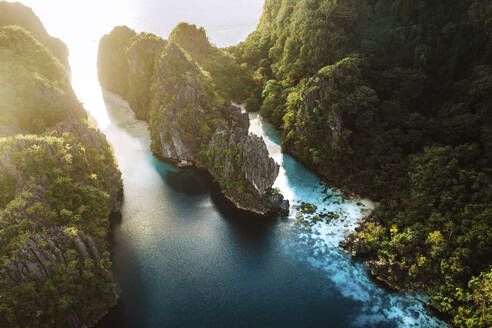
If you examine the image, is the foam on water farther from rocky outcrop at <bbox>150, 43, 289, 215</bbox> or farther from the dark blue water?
rocky outcrop at <bbox>150, 43, 289, 215</bbox>

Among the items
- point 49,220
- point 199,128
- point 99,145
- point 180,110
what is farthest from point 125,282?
point 180,110

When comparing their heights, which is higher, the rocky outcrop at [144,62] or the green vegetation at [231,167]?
the rocky outcrop at [144,62]

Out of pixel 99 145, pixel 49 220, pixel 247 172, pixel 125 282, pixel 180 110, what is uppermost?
pixel 180 110

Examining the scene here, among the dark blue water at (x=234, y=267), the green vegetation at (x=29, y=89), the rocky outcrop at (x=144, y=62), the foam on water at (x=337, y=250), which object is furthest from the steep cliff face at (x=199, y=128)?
the green vegetation at (x=29, y=89)

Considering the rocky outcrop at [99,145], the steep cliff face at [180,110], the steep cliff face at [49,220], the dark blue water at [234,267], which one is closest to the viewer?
the steep cliff face at [49,220]

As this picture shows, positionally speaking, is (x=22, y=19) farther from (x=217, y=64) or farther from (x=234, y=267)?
(x=234, y=267)

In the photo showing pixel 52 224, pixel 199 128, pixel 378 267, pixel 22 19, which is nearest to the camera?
pixel 52 224

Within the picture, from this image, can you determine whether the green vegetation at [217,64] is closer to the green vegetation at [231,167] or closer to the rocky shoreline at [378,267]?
the green vegetation at [231,167]
